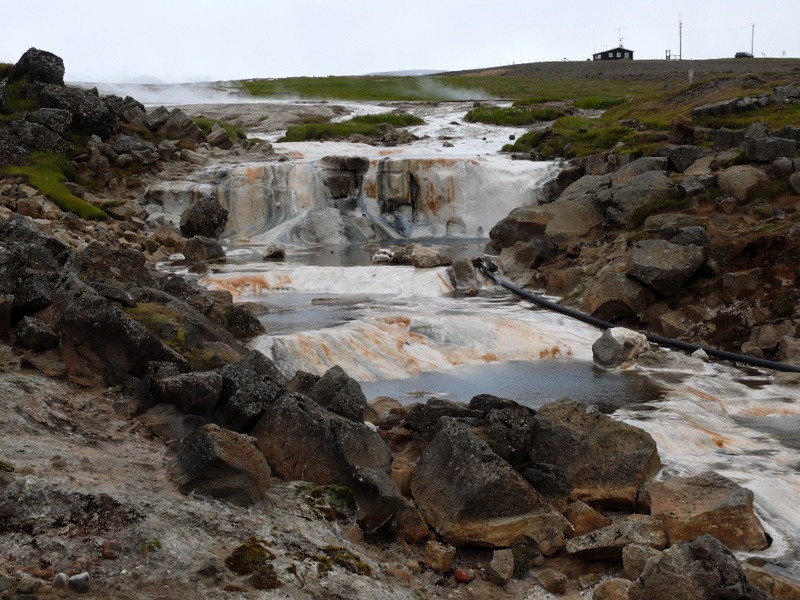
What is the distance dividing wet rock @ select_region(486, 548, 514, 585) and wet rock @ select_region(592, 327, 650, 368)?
9197 mm

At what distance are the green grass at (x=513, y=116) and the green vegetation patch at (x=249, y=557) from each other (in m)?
50.4

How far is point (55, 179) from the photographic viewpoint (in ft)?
107

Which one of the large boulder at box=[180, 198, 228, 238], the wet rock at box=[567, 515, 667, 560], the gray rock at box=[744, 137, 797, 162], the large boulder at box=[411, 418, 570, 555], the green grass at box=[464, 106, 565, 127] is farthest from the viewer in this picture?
the green grass at box=[464, 106, 565, 127]

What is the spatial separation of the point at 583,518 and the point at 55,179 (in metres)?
28.0

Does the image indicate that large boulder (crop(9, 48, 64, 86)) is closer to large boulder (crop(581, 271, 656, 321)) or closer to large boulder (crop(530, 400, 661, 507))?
large boulder (crop(581, 271, 656, 321))

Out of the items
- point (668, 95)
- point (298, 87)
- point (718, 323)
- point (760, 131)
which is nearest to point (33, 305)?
point (718, 323)

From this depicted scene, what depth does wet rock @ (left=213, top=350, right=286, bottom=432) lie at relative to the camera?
9477mm

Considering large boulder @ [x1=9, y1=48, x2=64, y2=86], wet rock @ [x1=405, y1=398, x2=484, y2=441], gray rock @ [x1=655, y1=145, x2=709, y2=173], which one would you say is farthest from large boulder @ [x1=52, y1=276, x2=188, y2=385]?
large boulder @ [x1=9, y1=48, x2=64, y2=86]

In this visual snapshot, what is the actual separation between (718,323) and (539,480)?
10220 millimetres

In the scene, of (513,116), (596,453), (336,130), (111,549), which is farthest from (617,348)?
(513,116)

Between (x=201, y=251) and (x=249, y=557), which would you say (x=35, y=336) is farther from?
(x=201, y=251)

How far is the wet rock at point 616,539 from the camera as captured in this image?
8602 millimetres

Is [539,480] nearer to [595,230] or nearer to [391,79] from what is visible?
[595,230]

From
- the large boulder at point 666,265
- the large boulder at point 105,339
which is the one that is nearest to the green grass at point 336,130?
the large boulder at point 666,265
